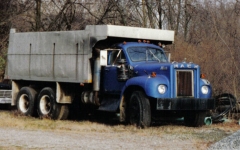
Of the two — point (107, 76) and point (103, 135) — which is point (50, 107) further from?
point (103, 135)

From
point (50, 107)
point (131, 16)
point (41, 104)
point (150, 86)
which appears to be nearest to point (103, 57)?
point (150, 86)

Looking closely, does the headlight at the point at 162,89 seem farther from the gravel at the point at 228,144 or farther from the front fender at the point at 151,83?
the gravel at the point at 228,144

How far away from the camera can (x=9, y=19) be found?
30500mm

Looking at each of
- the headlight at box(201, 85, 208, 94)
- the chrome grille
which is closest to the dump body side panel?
the chrome grille

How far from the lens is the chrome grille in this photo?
15.5 metres

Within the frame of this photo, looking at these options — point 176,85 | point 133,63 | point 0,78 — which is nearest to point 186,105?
point 176,85

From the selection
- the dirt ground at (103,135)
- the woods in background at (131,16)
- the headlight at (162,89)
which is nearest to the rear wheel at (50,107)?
the dirt ground at (103,135)

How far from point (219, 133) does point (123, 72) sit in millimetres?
3576

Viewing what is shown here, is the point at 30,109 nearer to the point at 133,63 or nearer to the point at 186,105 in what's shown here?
the point at 133,63

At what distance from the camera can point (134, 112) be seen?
15.5 meters

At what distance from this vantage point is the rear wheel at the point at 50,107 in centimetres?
1858

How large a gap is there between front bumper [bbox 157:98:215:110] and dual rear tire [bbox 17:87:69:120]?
4817mm

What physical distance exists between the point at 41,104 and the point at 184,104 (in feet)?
19.3

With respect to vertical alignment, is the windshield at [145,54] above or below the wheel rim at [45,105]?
above
